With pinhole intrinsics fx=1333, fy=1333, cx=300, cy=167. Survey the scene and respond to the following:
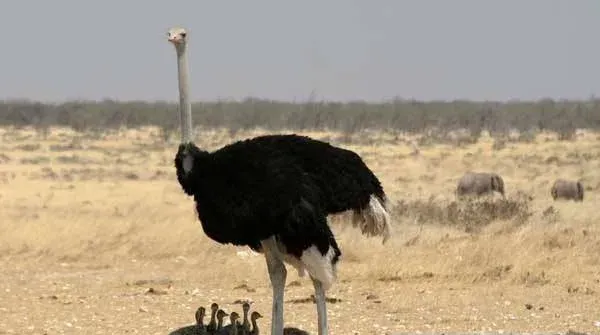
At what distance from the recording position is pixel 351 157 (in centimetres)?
898

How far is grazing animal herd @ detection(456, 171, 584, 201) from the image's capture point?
71.9 ft

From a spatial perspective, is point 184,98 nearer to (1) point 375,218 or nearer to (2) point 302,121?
(1) point 375,218

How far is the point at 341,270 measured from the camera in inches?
521

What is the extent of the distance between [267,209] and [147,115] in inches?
2958

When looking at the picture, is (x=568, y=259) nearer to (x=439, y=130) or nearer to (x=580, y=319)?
(x=580, y=319)

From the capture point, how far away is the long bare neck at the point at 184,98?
888cm

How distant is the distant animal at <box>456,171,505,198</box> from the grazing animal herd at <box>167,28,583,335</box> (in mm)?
13314

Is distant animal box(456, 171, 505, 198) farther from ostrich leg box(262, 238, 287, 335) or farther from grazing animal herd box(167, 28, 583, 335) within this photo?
ostrich leg box(262, 238, 287, 335)

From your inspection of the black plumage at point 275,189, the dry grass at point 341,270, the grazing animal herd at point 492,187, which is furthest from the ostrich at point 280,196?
the grazing animal herd at point 492,187

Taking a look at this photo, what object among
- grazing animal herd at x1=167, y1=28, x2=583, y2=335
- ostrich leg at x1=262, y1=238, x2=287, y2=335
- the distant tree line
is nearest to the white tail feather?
grazing animal herd at x1=167, y1=28, x2=583, y2=335

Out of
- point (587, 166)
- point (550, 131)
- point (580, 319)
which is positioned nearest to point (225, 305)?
point (580, 319)

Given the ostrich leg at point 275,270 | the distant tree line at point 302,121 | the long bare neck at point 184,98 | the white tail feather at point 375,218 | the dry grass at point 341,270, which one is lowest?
the distant tree line at point 302,121

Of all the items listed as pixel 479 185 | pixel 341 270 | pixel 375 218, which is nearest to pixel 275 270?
pixel 375 218

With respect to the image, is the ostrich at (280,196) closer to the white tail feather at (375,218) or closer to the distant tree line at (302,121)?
the white tail feather at (375,218)
